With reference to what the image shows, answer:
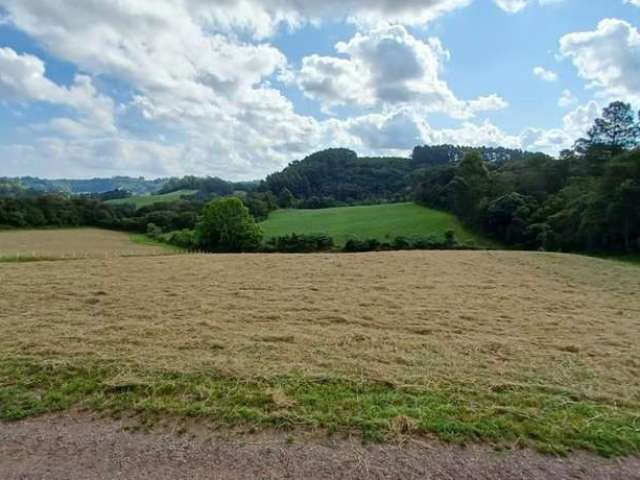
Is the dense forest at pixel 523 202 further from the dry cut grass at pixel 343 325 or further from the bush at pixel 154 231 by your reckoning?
the dry cut grass at pixel 343 325

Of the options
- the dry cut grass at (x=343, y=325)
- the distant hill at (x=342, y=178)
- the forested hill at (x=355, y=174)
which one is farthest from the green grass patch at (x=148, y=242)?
the forested hill at (x=355, y=174)

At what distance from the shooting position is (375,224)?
5409 cm

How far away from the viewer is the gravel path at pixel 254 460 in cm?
311

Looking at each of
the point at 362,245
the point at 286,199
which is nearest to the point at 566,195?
the point at 362,245

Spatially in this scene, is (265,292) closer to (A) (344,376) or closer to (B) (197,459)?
(A) (344,376)

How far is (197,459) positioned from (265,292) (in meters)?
7.84

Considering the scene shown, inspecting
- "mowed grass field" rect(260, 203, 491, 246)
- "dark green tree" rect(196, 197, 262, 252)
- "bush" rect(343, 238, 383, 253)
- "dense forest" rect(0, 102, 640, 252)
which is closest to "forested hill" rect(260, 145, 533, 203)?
"dense forest" rect(0, 102, 640, 252)

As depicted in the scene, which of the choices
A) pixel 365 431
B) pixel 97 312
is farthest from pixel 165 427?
pixel 97 312

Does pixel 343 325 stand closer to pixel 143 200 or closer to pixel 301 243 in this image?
pixel 301 243

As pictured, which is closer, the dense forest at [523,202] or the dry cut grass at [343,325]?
the dry cut grass at [343,325]

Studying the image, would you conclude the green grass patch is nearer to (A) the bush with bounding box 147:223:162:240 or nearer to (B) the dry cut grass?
(A) the bush with bounding box 147:223:162:240

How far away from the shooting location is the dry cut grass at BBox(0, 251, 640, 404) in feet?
17.4

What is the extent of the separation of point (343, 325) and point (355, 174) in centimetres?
10192

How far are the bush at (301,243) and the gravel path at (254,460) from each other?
1508 inches
